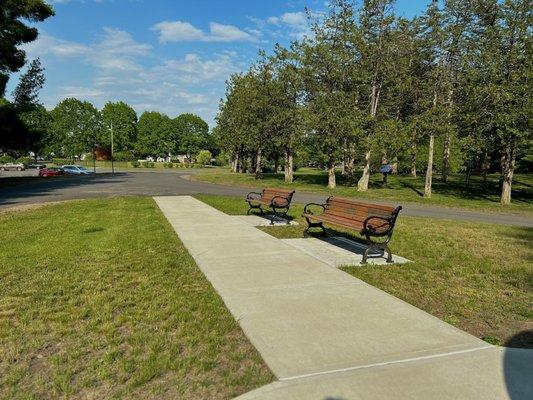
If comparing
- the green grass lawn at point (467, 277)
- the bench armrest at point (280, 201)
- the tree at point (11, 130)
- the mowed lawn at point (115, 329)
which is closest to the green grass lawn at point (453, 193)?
the green grass lawn at point (467, 277)

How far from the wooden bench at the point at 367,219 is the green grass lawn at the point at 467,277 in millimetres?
545

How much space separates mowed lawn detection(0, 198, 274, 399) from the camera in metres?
3.24

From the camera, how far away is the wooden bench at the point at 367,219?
720 centimetres

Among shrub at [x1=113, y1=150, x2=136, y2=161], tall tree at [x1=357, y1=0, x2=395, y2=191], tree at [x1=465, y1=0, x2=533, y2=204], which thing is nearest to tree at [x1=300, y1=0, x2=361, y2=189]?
tall tree at [x1=357, y1=0, x2=395, y2=191]

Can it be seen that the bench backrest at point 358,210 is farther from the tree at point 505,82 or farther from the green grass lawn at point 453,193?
the tree at point 505,82

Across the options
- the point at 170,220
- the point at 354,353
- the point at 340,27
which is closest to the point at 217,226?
the point at 170,220

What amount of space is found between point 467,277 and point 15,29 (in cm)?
2927

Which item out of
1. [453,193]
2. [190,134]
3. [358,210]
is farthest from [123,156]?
[358,210]

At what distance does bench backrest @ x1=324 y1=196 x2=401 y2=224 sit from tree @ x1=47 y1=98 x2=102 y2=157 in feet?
299

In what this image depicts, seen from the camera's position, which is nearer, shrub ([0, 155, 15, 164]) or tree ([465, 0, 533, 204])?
tree ([465, 0, 533, 204])

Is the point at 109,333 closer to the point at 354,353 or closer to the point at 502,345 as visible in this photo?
the point at 354,353

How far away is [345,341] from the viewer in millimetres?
3932

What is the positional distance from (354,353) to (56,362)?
2652 mm

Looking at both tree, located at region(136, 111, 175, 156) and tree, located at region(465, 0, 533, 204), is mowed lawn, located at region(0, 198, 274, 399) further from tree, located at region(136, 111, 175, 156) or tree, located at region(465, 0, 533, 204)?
tree, located at region(136, 111, 175, 156)
